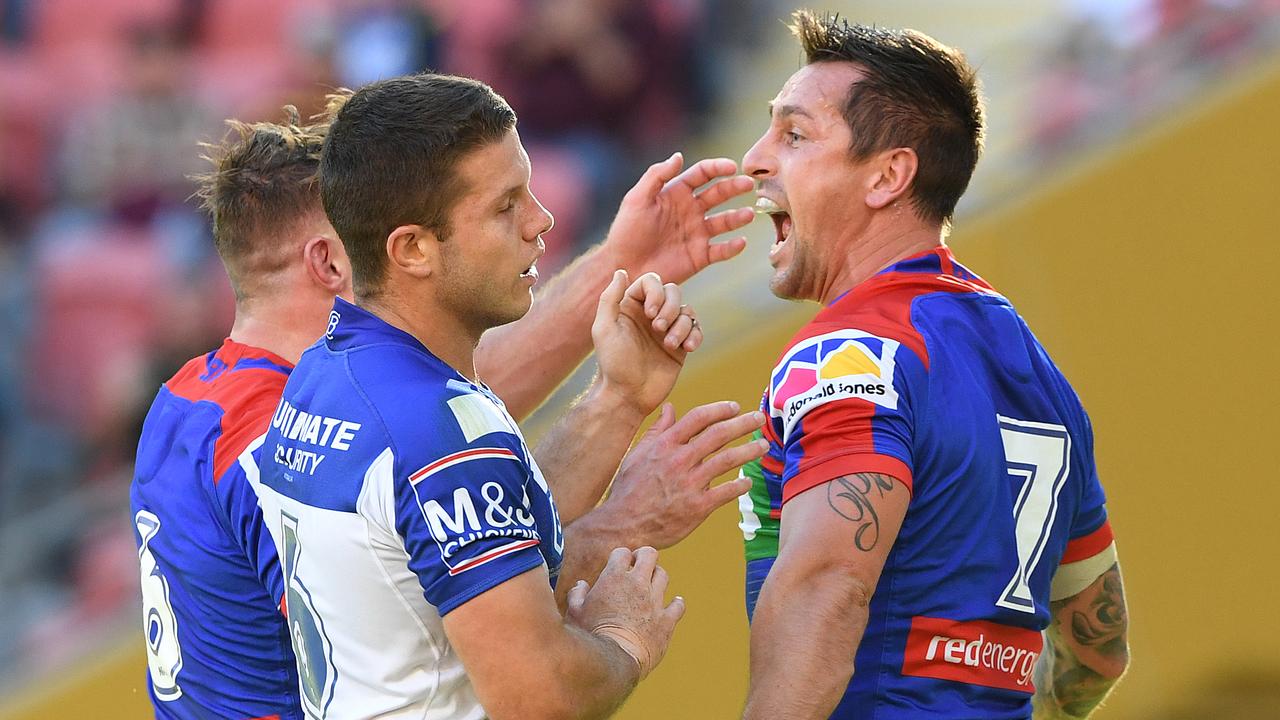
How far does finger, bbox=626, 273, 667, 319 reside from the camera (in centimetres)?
310

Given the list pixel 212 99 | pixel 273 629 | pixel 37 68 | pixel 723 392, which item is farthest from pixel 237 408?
pixel 37 68

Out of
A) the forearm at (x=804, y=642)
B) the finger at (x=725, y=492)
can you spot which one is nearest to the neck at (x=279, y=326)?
the finger at (x=725, y=492)

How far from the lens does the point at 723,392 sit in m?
6.07

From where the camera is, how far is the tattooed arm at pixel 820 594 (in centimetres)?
264

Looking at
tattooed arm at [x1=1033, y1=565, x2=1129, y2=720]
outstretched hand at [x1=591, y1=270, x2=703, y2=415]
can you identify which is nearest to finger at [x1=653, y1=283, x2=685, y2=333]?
outstretched hand at [x1=591, y1=270, x2=703, y2=415]

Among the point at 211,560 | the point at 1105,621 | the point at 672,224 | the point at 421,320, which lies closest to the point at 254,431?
the point at 211,560

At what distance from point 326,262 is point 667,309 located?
897 mm

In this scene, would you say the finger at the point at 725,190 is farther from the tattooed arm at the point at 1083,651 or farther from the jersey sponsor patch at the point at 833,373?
the tattooed arm at the point at 1083,651

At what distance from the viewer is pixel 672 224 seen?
12.9 ft

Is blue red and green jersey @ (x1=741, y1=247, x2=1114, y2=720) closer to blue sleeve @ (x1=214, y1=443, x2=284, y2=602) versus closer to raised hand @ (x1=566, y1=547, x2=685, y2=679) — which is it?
raised hand @ (x1=566, y1=547, x2=685, y2=679)

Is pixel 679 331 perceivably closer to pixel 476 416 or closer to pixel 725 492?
pixel 725 492

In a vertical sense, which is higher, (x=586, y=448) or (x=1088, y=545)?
(x=1088, y=545)

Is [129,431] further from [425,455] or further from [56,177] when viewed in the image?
[425,455]

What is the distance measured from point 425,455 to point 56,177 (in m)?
6.80
